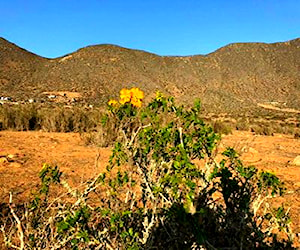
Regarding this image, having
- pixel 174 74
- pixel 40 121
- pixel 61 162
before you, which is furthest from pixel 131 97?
pixel 174 74

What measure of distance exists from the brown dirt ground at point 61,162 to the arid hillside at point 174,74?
35.4m

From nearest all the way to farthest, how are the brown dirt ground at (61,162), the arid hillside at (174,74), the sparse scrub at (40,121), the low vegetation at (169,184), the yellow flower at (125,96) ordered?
the low vegetation at (169,184) < the yellow flower at (125,96) < the brown dirt ground at (61,162) < the sparse scrub at (40,121) < the arid hillside at (174,74)

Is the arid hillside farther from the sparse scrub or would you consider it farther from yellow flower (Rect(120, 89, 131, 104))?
yellow flower (Rect(120, 89, 131, 104))

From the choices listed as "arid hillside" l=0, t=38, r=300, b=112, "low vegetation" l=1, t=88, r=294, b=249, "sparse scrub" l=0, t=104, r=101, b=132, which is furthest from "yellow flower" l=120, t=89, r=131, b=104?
"arid hillside" l=0, t=38, r=300, b=112

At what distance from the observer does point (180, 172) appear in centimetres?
192

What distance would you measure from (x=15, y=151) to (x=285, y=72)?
193 ft

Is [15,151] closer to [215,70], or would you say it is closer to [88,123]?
[88,123]

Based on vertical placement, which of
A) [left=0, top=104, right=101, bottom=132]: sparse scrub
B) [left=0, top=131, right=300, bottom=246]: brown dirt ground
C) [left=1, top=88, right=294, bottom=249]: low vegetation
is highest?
[left=1, top=88, right=294, bottom=249]: low vegetation

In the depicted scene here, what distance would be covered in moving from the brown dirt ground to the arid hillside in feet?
116

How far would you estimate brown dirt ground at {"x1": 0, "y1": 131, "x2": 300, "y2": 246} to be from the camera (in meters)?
4.39

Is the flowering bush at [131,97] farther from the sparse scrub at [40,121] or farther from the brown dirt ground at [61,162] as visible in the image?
the sparse scrub at [40,121]

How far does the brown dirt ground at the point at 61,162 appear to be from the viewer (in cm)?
439

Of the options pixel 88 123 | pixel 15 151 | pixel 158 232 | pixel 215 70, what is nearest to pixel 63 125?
pixel 88 123

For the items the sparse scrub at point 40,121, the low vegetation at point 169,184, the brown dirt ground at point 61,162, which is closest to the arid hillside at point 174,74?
the sparse scrub at point 40,121
